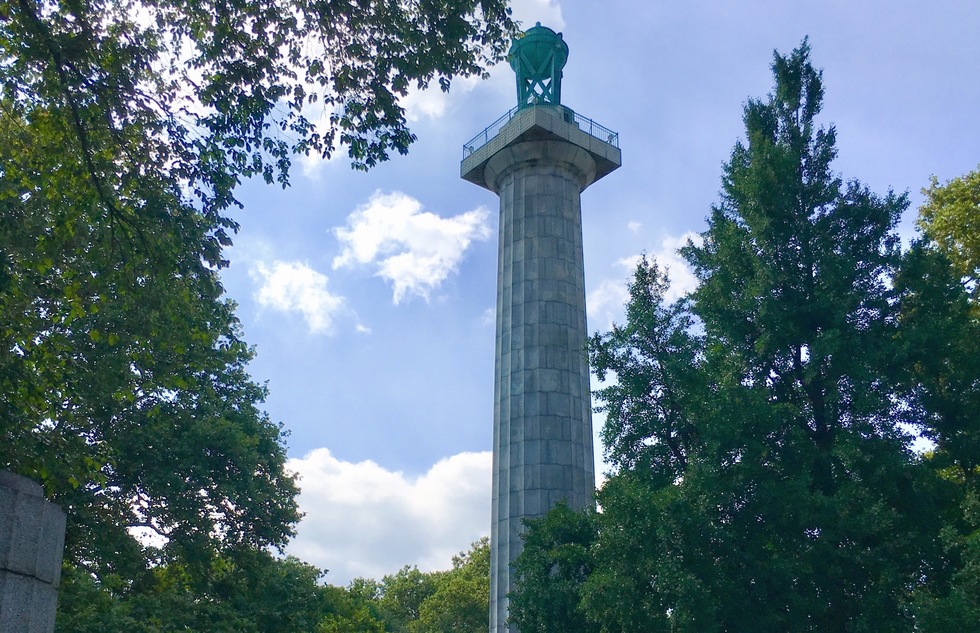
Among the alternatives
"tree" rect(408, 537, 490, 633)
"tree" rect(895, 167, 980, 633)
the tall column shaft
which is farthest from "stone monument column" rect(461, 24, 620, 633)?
"tree" rect(408, 537, 490, 633)

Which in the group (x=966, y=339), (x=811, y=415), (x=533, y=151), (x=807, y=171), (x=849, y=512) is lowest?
(x=849, y=512)

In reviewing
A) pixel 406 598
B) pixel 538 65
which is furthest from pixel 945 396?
pixel 406 598

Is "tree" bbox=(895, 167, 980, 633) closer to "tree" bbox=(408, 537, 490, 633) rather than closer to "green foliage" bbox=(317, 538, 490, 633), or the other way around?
"green foliage" bbox=(317, 538, 490, 633)

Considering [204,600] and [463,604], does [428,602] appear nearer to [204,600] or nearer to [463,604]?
[463,604]

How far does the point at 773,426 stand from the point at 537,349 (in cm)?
1693

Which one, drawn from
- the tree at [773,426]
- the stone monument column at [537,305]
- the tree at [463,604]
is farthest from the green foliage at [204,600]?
the tree at [463,604]

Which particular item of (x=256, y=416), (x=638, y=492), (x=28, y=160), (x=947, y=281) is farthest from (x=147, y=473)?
(x=947, y=281)

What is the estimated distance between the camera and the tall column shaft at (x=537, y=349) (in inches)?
1328

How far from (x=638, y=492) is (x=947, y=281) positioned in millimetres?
8311

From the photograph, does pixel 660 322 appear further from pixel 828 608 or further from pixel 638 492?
pixel 828 608

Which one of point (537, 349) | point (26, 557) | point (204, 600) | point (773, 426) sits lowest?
point (26, 557)

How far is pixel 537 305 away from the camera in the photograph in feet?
119

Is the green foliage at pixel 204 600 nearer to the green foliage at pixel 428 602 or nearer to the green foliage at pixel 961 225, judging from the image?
the green foliage at pixel 428 602

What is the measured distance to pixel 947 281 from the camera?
20500mm
